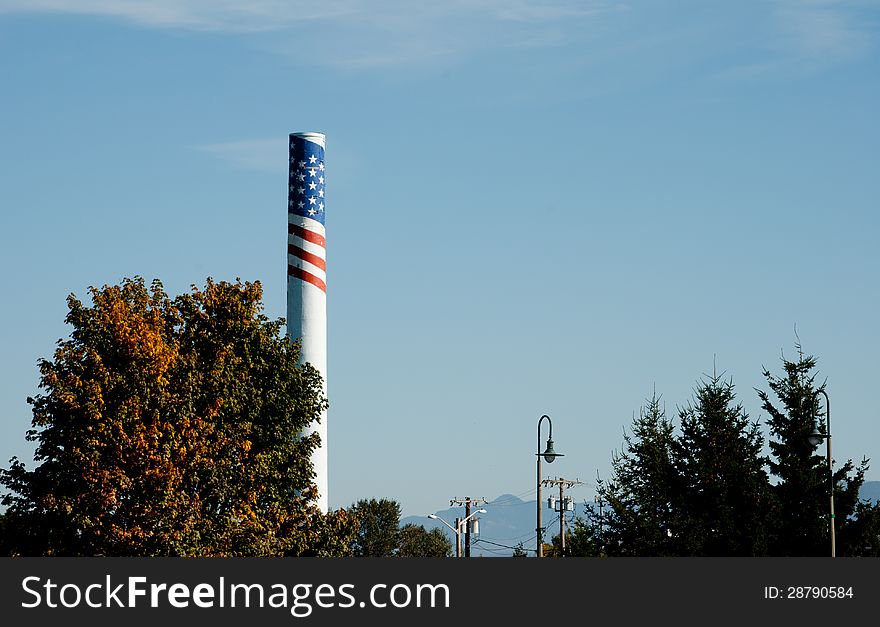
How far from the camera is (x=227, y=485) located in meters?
46.6

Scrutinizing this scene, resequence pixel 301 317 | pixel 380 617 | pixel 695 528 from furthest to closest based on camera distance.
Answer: pixel 301 317 < pixel 695 528 < pixel 380 617

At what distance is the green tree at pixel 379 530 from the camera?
15100 centimetres

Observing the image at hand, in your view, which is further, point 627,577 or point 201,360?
point 201,360

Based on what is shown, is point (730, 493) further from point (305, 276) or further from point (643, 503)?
point (305, 276)

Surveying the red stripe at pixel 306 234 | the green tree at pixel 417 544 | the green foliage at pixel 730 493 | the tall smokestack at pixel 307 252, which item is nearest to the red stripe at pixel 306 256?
the tall smokestack at pixel 307 252

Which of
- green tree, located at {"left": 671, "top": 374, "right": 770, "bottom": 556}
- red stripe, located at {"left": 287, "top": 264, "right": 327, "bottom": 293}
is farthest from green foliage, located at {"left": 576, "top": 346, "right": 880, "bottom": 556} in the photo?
red stripe, located at {"left": 287, "top": 264, "right": 327, "bottom": 293}

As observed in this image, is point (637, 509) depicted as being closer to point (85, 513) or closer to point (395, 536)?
point (85, 513)

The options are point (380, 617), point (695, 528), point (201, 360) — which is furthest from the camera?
point (695, 528)

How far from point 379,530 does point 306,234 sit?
86754 millimetres

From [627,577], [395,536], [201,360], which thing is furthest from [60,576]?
[395,536]

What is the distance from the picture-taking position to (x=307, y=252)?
70750 millimetres

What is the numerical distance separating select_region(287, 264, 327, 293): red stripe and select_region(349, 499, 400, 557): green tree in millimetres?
83071

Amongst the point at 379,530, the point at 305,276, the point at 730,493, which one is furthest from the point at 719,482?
the point at 379,530

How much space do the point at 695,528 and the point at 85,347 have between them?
2610 cm
